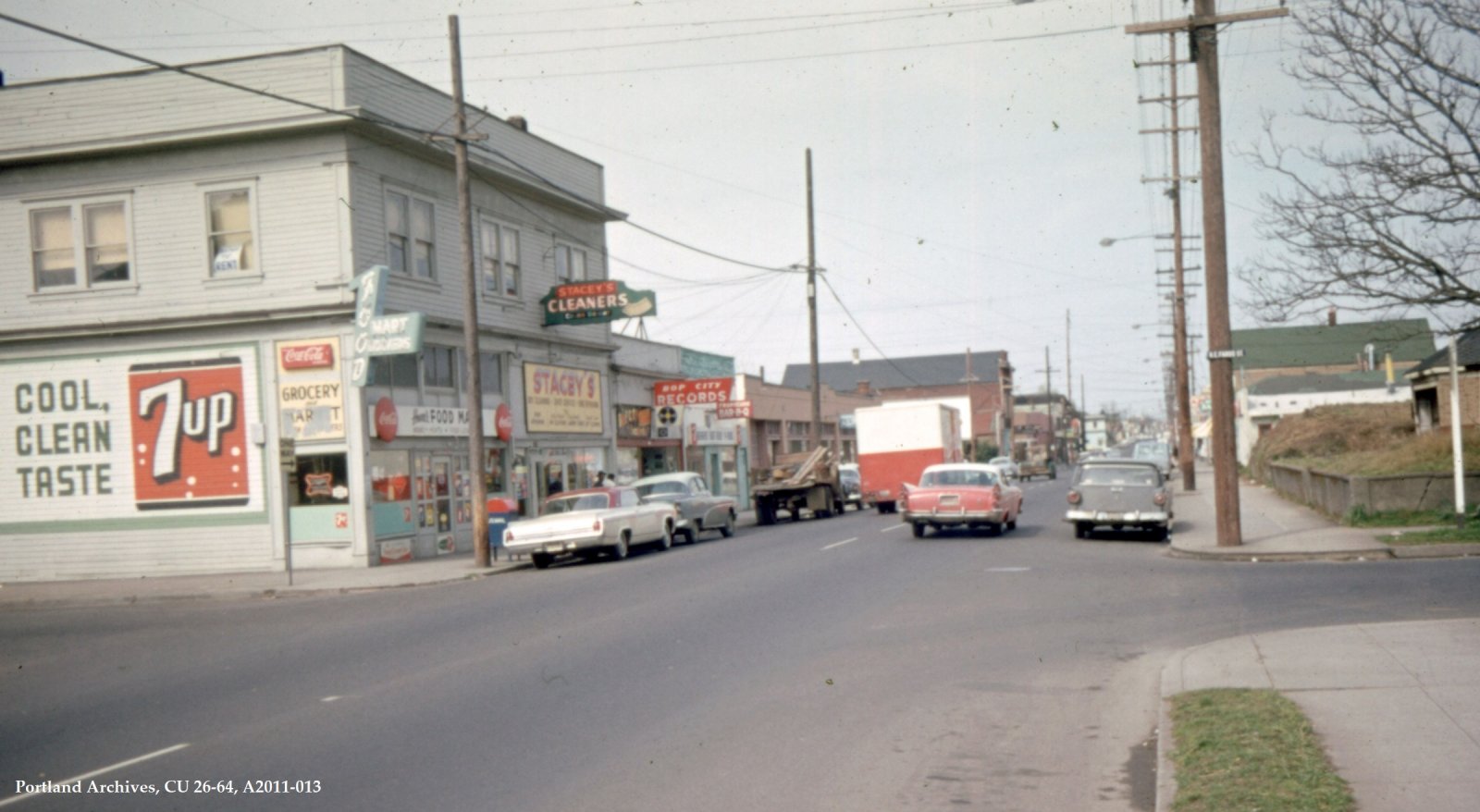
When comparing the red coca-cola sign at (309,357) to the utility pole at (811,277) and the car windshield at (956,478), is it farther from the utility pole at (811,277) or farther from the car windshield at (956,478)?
the utility pole at (811,277)

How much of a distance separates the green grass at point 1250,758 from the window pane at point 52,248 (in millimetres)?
26059

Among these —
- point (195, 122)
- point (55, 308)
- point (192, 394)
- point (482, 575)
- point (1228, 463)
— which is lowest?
point (482, 575)

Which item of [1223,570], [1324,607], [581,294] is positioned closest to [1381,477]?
[1223,570]

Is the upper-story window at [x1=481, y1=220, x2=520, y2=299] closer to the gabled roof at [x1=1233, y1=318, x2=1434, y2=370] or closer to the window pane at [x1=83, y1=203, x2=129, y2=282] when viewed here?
the window pane at [x1=83, y1=203, x2=129, y2=282]

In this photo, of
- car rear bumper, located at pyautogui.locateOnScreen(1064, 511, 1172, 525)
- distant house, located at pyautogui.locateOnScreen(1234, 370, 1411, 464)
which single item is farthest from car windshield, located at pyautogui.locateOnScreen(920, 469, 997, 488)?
distant house, located at pyautogui.locateOnScreen(1234, 370, 1411, 464)

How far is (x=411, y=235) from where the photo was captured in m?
27.5

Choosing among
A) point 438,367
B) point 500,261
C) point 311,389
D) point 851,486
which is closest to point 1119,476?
point 438,367

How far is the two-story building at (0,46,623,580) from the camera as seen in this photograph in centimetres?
2555

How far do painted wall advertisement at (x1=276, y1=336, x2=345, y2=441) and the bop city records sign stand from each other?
46.3 inches

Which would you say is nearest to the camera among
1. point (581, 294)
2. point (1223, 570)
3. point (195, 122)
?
point (1223, 570)

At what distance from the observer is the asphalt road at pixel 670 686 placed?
7.38 meters

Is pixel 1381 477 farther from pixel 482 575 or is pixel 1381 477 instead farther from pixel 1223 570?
pixel 482 575

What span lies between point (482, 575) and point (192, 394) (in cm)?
829

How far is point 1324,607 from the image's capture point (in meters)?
13.3
